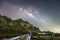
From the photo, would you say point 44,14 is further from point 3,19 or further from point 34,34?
point 3,19

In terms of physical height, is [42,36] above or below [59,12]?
below

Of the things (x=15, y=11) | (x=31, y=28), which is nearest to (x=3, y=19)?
(x=15, y=11)

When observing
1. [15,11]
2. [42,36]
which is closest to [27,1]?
[15,11]

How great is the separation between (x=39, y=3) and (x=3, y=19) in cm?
74

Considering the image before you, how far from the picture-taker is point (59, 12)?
2.87 metres

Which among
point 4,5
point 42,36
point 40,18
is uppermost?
point 4,5

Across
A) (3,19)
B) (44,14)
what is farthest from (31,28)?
(3,19)

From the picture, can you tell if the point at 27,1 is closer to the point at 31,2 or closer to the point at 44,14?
the point at 31,2

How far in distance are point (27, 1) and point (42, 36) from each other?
0.72 m

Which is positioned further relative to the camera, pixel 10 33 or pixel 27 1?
pixel 27 1

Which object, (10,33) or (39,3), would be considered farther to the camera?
(39,3)

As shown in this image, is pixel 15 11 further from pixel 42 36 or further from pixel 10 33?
pixel 42 36

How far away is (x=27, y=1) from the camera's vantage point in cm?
295

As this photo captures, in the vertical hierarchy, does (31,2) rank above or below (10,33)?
above
